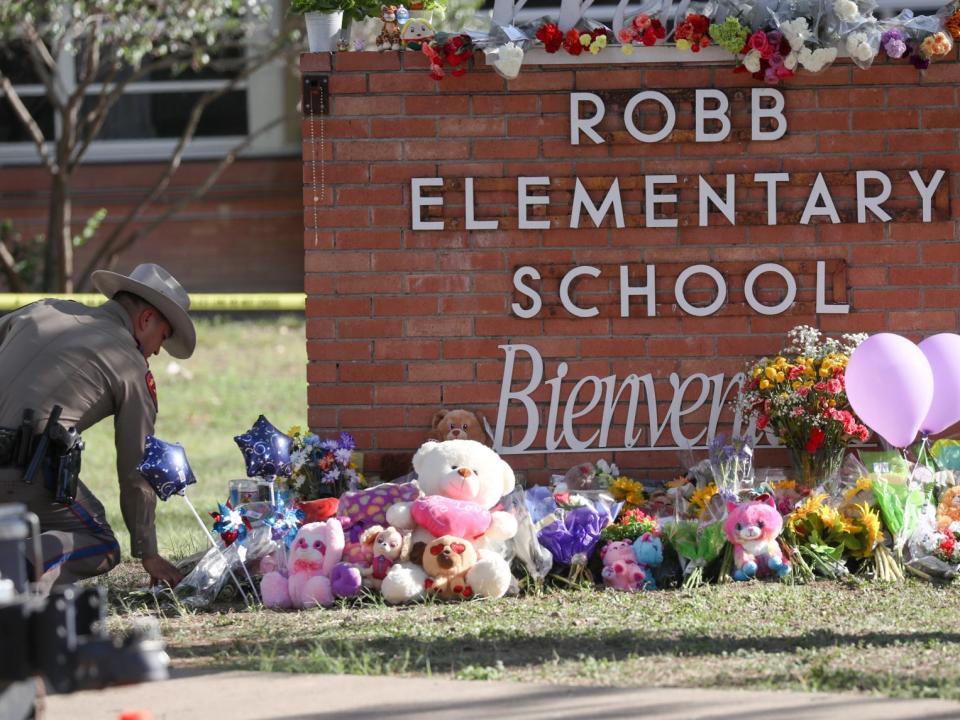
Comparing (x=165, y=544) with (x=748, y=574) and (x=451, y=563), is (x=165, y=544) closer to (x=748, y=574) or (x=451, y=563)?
(x=451, y=563)

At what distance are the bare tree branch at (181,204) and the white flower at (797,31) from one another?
908 centimetres

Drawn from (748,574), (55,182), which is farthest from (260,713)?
(55,182)

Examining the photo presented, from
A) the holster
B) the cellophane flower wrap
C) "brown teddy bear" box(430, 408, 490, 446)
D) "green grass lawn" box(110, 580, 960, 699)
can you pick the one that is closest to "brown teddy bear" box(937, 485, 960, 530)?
"green grass lawn" box(110, 580, 960, 699)

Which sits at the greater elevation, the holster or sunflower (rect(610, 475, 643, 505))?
the holster

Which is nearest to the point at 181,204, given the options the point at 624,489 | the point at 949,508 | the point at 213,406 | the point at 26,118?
the point at 26,118

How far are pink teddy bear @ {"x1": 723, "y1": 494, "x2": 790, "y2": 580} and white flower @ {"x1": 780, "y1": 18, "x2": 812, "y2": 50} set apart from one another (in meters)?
2.07

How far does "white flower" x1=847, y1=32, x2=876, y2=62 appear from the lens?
20.4 feet

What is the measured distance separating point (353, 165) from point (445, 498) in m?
1.76

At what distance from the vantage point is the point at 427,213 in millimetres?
6477

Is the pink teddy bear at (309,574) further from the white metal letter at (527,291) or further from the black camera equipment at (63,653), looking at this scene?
the black camera equipment at (63,653)

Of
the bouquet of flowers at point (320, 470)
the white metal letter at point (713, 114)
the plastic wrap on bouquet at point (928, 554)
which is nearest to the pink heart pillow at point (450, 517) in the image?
the bouquet of flowers at point (320, 470)

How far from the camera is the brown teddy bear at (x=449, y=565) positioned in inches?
214

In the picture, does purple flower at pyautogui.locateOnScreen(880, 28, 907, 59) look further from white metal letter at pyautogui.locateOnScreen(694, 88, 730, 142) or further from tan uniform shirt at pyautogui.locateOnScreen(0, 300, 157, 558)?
tan uniform shirt at pyautogui.locateOnScreen(0, 300, 157, 558)

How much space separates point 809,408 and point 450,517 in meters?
1.69
